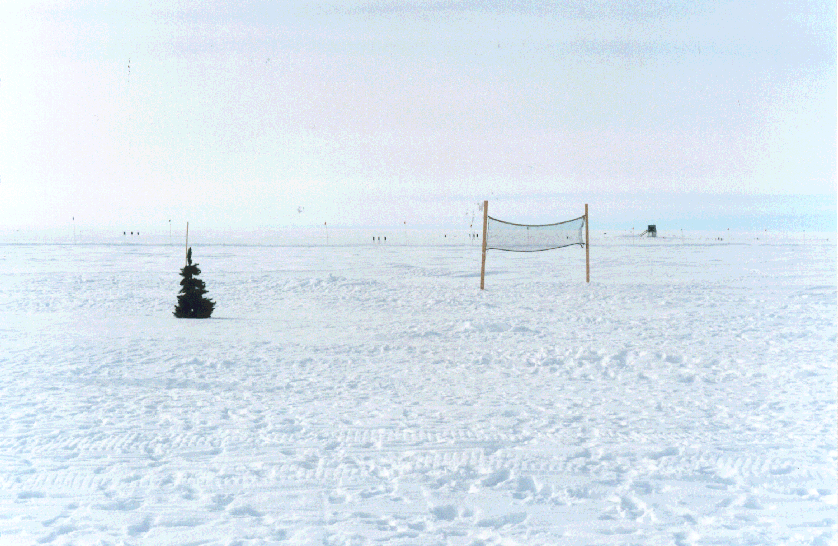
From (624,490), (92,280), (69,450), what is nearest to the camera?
(624,490)

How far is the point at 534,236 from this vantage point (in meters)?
17.3

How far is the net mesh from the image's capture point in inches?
661

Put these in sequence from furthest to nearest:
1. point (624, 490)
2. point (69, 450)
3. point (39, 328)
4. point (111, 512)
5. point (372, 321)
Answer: point (372, 321)
point (39, 328)
point (69, 450)
point (624, 490)
point (111, 512)

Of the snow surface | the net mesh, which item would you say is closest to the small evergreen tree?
the snow surface

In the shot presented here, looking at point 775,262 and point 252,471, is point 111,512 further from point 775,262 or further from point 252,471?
point 775,262

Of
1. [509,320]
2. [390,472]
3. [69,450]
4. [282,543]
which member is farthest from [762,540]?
[509,320]

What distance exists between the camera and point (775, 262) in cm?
2488

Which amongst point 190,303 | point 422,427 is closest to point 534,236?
point 190,303

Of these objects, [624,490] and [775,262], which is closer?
[624,490]

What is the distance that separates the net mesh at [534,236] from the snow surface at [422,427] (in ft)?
16.1

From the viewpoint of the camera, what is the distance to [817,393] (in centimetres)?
646

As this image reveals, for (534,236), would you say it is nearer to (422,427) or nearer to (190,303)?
(190,303)

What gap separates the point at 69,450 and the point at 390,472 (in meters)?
2.38

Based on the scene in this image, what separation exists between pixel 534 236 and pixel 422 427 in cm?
1244
